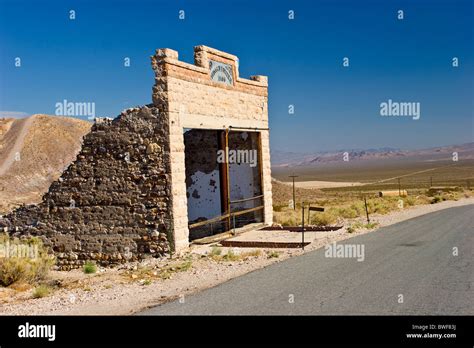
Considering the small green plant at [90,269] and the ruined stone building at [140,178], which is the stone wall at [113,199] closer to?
the ruined stone building at [140,178]

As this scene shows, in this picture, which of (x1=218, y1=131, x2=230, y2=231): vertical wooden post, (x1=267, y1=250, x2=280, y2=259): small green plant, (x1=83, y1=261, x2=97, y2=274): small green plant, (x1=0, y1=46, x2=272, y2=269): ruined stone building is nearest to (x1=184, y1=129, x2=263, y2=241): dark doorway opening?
(x1=218, y1=131, x2=230, y2=231): vertical wooden post

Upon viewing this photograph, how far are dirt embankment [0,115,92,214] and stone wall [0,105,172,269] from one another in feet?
79.4

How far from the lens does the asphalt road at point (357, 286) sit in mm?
8953

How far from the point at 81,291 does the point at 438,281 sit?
7.46 m

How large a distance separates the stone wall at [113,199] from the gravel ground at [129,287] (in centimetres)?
87

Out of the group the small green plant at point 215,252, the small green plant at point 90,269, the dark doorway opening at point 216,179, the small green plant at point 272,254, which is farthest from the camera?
the dark doorway opening at point 216,179

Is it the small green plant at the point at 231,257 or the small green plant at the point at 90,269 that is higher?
the small green plant at the point at 231,257

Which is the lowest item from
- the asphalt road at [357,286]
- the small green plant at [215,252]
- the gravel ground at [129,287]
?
the gravel ground at [129,287]

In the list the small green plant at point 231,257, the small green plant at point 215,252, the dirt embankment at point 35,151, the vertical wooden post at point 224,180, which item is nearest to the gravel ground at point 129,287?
the small green plant at point 231,257

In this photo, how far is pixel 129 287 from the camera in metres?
11.9
